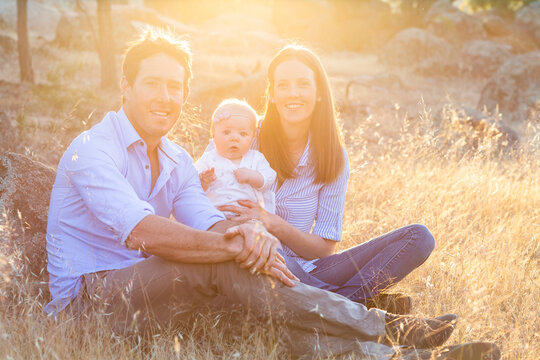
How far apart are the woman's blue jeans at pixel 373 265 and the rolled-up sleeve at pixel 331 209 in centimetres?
18

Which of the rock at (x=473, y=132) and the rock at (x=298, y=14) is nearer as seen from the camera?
the rock at (x=473, y=132)

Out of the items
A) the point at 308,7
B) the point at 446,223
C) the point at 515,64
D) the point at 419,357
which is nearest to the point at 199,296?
the point at 419,357

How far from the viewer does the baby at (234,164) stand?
3.87 metres

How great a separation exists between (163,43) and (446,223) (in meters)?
3.25

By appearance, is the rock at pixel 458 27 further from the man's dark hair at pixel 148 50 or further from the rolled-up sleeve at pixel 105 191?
the rolled-up sleeve at pixel 105 191

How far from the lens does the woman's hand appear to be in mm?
3605

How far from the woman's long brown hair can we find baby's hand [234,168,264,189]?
0.87 feet

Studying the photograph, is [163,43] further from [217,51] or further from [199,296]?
[217,51]

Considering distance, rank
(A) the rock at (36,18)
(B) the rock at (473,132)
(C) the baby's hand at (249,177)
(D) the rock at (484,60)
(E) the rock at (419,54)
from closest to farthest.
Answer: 1. (C) the baby's hand at (249,177)
2. (B) the rock at (473,132)
3. (D) the rock at (484,60)
4. (E) the rock at (419,54)
5. (A) the rock at (36,18)

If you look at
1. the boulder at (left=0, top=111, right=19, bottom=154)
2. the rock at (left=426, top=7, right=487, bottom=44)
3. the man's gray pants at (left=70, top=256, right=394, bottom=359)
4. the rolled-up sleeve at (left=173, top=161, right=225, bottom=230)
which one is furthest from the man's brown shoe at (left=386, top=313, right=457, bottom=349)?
the rock at (left=426, top=7, right=487, bottom=44)

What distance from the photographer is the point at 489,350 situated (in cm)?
254

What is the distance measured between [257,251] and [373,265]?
1137 millimetres

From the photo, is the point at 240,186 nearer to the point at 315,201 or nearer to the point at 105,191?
the point at 315,201

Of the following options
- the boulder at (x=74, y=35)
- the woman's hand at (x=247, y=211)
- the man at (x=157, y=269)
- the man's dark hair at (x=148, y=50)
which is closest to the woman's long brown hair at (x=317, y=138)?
the woman's hand at (x=247, y=211)
